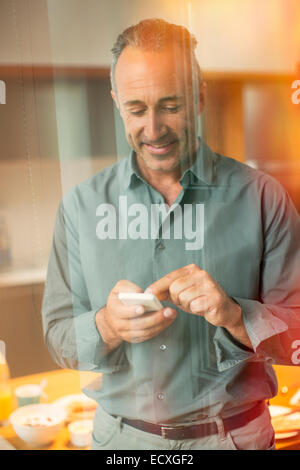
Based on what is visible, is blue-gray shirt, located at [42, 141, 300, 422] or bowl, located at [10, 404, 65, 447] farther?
bowl, located at [10, 404, 65, 447]

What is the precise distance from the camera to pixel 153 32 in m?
0.72

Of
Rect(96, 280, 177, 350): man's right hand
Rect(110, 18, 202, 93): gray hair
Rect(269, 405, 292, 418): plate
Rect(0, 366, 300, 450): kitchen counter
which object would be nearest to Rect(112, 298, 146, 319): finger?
Rect(96, 280, 177, 350): man's right hand

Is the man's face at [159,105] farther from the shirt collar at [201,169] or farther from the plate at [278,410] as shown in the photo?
the plate at [278,410]

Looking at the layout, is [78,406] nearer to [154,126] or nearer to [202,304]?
[202,304]

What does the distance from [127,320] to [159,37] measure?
405mm

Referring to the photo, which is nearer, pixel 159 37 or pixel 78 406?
pixel 159 37

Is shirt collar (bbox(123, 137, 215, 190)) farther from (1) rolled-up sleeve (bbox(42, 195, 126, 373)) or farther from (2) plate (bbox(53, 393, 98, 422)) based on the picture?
(2) plate (bbox(53, 393, 98, 422))

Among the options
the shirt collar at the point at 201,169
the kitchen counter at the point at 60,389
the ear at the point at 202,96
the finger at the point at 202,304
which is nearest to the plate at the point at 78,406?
the kitchen counter at the point at 60,389

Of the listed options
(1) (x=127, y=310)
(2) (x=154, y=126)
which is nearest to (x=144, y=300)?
(1) (x=127, y=310)

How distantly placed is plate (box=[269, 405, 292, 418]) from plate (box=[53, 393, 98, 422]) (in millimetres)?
269

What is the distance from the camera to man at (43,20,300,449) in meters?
0.72

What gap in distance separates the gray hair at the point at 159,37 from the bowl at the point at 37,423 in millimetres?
558

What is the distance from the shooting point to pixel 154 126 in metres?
0.72

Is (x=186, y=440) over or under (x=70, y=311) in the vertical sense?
Answer: under
